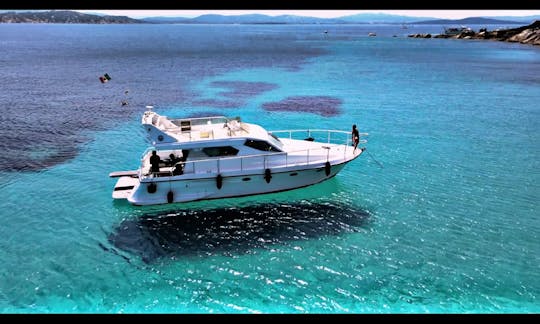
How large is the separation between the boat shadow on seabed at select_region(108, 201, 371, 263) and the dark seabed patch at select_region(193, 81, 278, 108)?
84.7 ft

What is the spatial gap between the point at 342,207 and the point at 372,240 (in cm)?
353

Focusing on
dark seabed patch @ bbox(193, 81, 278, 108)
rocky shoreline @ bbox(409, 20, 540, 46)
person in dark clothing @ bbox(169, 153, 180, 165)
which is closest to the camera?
person in dark clothing @ bbox(169, 153, 180, 165)

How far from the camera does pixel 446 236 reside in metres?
19.4

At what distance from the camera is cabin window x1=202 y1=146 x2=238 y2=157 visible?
76.1ft

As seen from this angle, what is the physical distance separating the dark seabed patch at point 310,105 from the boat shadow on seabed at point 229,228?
2155 centimetres

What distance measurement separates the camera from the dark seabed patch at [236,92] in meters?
47.6

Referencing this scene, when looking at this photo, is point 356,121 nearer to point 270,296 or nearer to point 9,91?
point 270,296

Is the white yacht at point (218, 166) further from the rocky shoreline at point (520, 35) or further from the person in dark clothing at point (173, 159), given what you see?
the rocky shoreline at point (520, 35)

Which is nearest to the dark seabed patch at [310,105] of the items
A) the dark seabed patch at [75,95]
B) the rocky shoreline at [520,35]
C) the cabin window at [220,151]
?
the dark seabed patch at [75,95]

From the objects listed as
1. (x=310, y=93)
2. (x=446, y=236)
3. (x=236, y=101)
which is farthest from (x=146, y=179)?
(x=310, y=93)

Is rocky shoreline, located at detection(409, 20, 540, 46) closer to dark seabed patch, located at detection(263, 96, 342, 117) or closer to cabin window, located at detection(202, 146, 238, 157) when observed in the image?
dark seabed patch, located at detection(263, 96, 342, 117)

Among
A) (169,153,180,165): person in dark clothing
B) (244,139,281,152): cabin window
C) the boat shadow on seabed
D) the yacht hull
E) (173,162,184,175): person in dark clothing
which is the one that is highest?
(244,139,281,152): cabin window

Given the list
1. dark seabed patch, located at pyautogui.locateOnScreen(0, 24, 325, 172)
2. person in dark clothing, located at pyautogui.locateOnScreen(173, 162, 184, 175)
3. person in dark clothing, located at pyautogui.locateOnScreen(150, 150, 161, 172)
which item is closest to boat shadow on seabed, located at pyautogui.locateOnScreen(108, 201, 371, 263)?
person in dark clothing, located at pyautogui.locateOnScreen(173, 162, 184, 175)
